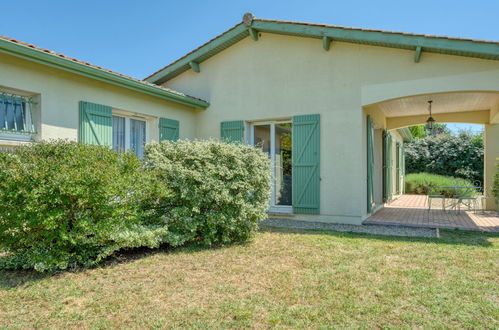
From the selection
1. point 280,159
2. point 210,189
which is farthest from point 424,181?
point 210,189

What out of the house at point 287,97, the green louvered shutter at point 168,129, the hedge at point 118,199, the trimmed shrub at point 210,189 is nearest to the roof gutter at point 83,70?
the house at point 287,97

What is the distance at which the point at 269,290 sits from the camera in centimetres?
356

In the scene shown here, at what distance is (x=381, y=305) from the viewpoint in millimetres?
3150

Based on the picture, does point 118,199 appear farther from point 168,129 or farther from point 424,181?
point 424,181

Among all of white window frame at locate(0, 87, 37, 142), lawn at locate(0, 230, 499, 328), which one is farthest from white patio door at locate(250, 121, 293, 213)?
white window frame at locate(0, 87, 37, 142)

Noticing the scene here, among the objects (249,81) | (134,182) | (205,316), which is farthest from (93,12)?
(205,316)

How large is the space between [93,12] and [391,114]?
10.5 m

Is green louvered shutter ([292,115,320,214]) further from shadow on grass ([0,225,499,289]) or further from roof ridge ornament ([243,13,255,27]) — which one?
roof ridge ornament ([243,13,255,27])

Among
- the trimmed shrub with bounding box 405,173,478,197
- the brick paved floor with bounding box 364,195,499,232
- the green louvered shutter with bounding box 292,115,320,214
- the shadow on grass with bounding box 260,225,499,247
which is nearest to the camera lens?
the shadow on grass with bounding box 260,225,499,247

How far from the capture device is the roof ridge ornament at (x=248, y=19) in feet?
26.7

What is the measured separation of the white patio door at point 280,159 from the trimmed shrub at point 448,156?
507 inches

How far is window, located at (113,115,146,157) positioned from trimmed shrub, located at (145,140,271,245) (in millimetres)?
1977

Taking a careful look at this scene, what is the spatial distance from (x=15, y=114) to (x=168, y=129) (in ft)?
10.9

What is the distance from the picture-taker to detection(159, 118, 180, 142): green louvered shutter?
8.01m
